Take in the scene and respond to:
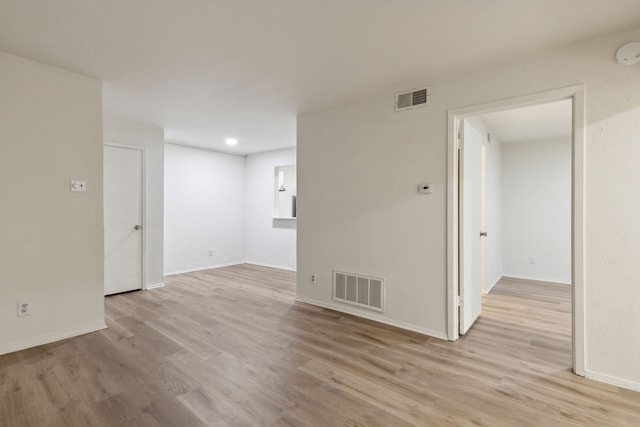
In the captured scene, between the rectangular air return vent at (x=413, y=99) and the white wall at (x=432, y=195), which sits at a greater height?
the rectangular air return vent at (x=413, y=99)

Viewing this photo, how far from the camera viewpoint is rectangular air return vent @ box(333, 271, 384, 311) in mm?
3398

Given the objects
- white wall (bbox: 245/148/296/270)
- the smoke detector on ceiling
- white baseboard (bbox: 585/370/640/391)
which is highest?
the smoke detector on ceiling

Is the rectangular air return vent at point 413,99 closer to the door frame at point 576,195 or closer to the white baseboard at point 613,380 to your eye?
the door frame at point 576,195

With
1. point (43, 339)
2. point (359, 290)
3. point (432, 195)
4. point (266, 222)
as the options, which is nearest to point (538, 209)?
point (432, 195)

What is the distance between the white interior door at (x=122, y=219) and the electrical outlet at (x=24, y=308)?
1667mm

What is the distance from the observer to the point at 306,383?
2176 millimetres

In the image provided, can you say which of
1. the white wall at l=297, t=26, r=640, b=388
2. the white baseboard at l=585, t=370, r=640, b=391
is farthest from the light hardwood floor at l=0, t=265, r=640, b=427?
the white wall at l=297, t=26, r=640, b=388

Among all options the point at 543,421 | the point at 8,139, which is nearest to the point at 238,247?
the point at 8,139

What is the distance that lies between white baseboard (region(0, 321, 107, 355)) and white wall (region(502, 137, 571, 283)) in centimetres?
661

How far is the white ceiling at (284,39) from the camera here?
1.98 meters

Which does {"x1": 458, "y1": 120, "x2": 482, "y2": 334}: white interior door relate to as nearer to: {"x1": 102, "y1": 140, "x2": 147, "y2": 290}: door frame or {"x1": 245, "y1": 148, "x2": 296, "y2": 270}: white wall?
{"x1": 245, "y1": 148, "x2": 296, "y2": 270}: white wall

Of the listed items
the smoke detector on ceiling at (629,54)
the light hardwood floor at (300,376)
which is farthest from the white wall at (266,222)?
the smoke detector on ceiling at (629,54)

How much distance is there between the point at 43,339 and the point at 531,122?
6.37 m

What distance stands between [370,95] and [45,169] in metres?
3.28
